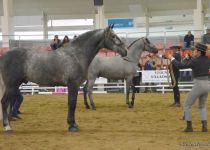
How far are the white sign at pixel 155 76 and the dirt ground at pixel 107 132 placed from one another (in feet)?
25.5

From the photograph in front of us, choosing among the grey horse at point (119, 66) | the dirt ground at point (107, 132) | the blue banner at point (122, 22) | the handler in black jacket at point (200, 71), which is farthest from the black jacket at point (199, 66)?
the blue banner at point (122, 22)

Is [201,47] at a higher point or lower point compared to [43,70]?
higher

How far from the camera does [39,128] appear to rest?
10.0 meters

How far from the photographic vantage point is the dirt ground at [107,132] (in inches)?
294

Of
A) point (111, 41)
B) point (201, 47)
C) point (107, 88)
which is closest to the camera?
point (201, 47)

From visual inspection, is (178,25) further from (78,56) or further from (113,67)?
(78,56)

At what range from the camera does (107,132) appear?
9.13m

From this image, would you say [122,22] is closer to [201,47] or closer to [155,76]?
[155,76]

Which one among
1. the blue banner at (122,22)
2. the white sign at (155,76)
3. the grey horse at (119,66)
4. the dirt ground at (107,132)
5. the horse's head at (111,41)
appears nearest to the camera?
the dirt ground at (107,132)

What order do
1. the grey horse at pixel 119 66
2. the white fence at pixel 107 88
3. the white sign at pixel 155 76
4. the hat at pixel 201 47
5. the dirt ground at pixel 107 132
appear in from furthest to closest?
the white fence at pixel 107 88
the white sign at pixel 155 76
the grey horse at pixel 119 66
the hat at pixel 201 47
the dirt ground at pixel 107 132

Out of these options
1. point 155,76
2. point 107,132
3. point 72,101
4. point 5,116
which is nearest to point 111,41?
point 72,101

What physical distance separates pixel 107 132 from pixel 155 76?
13.0 m

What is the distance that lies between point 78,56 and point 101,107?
572cm

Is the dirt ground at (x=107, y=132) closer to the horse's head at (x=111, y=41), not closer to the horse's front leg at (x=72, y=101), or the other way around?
the horse's front leg at (x=72, y=101)
